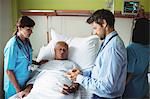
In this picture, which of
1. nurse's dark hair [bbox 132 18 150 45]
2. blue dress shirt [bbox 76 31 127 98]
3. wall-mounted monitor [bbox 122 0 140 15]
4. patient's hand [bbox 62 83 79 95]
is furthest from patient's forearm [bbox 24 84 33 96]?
wall-mounted monitor [bbox 122 0 140 15]

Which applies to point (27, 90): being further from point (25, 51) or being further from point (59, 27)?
point (59, 27)

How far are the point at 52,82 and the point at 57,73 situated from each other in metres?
0.14

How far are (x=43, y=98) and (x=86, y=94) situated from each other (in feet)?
1.16

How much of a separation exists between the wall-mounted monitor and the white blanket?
2.33 ft

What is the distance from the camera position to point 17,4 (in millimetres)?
2457

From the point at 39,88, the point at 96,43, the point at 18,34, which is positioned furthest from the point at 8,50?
the point at 96,43

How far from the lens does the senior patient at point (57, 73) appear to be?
6.20ft

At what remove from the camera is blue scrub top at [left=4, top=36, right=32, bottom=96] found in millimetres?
1957

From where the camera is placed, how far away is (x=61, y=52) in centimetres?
231

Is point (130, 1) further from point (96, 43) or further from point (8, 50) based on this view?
point (8, 50)

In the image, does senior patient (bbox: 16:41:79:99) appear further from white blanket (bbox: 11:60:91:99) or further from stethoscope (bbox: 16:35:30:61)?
stethoscope (bbox: 16:35:30:61)

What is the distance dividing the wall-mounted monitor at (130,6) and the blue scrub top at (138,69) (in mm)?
477

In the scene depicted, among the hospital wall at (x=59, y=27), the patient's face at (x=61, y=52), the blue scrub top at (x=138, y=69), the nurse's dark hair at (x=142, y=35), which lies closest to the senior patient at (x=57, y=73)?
the patient's face at (x=61, y=52)

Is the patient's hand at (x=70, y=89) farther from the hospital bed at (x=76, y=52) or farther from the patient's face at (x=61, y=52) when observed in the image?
the patient's face at (x=61, y=52)
